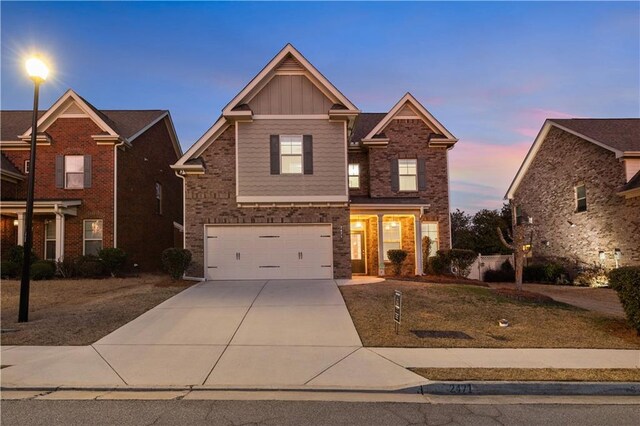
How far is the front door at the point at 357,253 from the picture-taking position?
1944 centimetres

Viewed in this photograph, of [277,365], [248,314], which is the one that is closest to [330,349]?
[277,365]

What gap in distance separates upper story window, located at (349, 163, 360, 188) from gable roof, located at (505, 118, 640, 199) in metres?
11.5

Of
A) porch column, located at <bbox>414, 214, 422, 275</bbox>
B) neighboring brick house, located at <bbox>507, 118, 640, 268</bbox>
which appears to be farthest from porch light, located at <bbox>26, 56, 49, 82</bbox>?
neighboring brick house, located at <bbox>507, 118, 640, 268</bbox>

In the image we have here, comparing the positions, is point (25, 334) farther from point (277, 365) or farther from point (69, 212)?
point (69, 212)

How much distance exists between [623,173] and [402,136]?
10.0 m

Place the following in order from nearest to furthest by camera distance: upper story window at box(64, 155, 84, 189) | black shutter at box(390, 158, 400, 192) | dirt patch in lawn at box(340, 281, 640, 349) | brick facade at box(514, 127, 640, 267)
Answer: dirt patch in lawn at box(340, 281, 640, 349) < upper story window at box(64, 155, 84, 189) < brick facade at box(514, 127, 640, 267) < black shutter at box(390, 158, 400, 192)

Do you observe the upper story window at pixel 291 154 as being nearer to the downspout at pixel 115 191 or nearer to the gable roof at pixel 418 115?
the gable roof at pixel 418 115

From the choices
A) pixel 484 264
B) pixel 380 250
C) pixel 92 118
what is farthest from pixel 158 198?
pixel 484 264

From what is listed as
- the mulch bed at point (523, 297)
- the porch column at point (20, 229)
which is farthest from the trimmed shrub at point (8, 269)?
the mulch bed at point (523, 297)

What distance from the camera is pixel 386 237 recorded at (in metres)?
19.3

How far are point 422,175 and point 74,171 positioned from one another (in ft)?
51.6

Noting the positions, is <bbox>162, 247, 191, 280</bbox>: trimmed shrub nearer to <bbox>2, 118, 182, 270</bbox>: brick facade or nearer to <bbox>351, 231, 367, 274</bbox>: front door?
<bbox>2, 118, 182, 270</bbox>: brick facade

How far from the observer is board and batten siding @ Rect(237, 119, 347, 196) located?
16.2 metres

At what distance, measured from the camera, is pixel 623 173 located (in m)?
19.5
